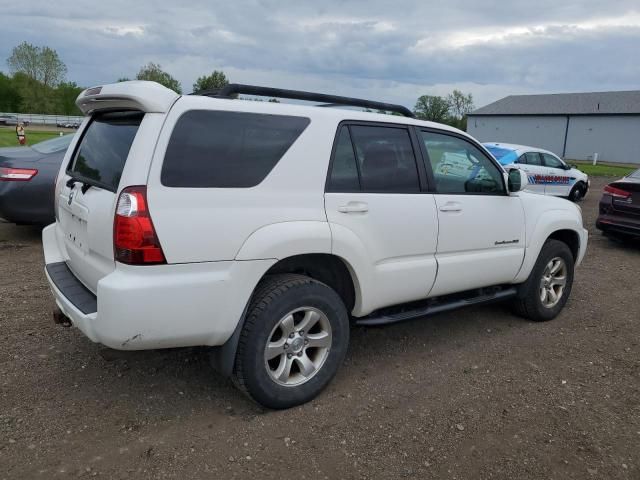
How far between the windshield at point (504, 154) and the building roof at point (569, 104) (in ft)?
135

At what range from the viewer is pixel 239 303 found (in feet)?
9.63

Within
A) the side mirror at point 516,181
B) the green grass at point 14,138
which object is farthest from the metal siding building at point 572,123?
the side mirror at point 516,181

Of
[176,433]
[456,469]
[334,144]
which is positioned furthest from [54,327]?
[456,469]

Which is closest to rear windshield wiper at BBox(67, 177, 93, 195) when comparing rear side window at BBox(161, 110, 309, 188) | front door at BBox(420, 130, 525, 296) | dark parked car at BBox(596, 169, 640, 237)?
rear side window at BBox(161, 110, 309, 188)

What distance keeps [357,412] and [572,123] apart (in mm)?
56056

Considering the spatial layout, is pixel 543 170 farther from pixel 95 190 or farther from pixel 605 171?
pixel 605 171

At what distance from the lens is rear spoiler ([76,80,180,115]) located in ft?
9.22

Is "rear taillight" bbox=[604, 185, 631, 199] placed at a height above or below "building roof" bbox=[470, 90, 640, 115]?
below

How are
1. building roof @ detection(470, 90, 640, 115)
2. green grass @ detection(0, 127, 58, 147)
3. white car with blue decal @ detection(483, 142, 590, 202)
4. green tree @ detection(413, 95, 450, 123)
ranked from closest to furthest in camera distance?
white car with blue decal @ detection(483, 142, 590, 202), green grass @ detection(0, 127, 58, 147), building roof @ detection(470, 90, 640, 115), green tree @ detection(413, 95, 450, 123)

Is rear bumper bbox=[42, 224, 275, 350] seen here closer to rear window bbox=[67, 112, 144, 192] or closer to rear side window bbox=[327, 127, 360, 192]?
rear window bbox=[67, 112, 144, 192]

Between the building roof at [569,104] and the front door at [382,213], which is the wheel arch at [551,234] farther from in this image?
the building roof at [569,104]

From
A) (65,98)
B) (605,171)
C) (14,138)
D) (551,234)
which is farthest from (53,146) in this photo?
(65,98)

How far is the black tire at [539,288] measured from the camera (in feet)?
15.8

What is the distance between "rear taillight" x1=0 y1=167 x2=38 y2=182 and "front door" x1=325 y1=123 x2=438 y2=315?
16.2 ft
